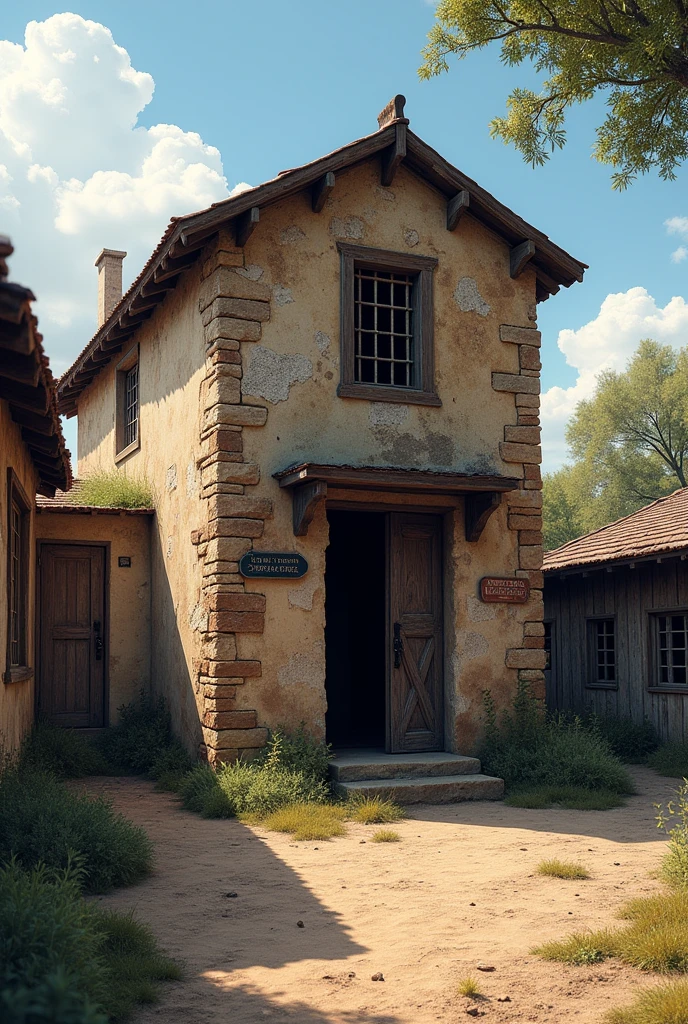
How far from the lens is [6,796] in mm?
6809

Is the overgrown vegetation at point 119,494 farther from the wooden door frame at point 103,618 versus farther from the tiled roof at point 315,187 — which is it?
the tiled roof at point 315,187

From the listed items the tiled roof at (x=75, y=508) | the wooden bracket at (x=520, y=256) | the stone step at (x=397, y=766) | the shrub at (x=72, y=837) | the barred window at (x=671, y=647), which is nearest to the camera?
the shrub at (x=72, y=837)

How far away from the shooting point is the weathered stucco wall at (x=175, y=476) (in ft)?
34.0

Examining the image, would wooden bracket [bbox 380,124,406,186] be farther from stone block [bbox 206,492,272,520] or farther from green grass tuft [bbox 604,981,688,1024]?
green grass tuft [bbox 604,981,688,1024]

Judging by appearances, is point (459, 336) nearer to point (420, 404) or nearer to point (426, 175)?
point (420, 404)

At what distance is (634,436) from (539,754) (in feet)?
85.0

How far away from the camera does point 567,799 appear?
30.3 feet

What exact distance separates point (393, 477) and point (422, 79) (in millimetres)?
4948

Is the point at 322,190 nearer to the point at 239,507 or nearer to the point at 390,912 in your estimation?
the point at 239,507

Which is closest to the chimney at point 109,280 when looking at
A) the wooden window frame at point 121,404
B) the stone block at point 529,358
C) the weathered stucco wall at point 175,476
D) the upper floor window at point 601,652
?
the wooden window frame at point 121,404

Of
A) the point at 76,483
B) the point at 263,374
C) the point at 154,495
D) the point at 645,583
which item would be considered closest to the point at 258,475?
the point at 263,374

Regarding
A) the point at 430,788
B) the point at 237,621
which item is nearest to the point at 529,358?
the point at 237,621

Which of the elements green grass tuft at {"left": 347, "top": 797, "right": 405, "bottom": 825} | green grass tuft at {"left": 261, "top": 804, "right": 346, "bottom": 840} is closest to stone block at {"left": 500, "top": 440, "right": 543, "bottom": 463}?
green grass tuft at {"left": 347, "top": 797, "right": 405, "bottom": 825}

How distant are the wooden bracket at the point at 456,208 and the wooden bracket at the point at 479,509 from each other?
10.1 feet
